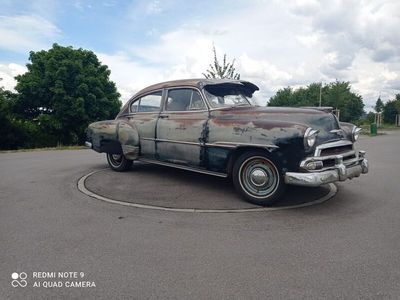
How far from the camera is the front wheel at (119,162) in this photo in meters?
7.33

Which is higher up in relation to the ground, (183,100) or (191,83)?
(191,83)

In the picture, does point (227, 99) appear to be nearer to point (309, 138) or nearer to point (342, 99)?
point (309, 138)

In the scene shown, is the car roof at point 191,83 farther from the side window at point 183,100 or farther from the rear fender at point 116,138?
the rear fender at point 116,138

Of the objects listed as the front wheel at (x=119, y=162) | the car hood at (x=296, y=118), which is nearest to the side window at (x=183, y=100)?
the car hood at (x=296, y=118)

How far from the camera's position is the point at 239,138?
196 inches

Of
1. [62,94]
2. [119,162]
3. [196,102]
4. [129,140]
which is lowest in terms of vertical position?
[119,162]

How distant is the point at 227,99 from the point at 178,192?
6.10 ft

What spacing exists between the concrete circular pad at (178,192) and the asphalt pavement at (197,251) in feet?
0.93

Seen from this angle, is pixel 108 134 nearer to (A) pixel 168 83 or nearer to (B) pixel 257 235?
(A) pixel 168 83

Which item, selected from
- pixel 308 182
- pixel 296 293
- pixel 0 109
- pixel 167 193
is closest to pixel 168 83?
pixel 167 193

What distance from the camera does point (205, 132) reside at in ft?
17.9

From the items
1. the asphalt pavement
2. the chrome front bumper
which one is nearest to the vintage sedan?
the chrome front bumper

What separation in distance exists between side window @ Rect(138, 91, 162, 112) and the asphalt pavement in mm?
2269

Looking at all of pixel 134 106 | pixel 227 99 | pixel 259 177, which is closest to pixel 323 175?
pixel 259 177
